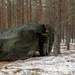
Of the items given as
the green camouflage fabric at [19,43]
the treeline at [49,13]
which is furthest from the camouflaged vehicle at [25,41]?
the treeline at [49,13]

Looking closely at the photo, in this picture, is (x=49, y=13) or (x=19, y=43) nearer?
(x=19, y=43)

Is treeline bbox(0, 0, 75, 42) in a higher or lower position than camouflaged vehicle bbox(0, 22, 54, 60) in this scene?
higher

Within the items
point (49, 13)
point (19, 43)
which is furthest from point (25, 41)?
point (49, 13)

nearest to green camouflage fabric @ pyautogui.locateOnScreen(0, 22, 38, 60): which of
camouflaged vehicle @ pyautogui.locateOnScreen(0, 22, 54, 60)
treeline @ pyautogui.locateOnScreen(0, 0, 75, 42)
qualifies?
camouflaged vehicle @ pyautogui.locateOnScreen(0, 22, 54, 60)

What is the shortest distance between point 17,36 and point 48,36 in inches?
111

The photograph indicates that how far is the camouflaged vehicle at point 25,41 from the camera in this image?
14.8m

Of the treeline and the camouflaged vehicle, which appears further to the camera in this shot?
the treeline

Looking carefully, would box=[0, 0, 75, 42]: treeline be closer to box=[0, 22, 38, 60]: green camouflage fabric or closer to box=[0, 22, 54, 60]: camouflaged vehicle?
box=[0, 22, 54, 60]: camouflaged vehicle

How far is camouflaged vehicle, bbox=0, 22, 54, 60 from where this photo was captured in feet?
48.7

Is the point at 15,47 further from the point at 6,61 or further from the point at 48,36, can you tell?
the point at 48,36

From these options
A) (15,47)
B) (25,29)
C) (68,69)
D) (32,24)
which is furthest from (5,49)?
(68,69)

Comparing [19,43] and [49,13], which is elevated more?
[49,13]

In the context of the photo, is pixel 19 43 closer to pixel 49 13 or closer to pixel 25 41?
pixel 25 41

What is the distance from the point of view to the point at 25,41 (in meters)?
15.8
